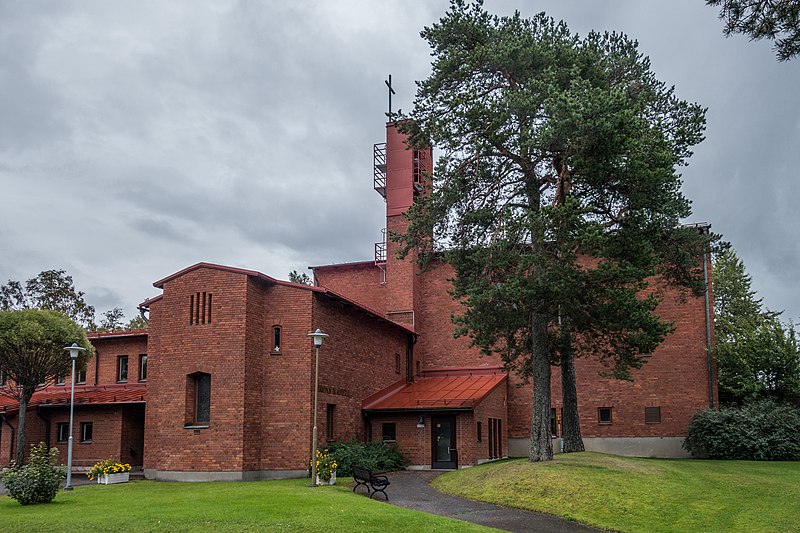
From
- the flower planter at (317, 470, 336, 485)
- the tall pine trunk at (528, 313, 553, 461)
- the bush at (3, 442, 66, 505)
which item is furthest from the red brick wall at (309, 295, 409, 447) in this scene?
the bush at (3, 442, 66, 505)

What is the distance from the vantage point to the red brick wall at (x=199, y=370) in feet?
79.6

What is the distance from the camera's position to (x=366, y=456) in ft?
84.8

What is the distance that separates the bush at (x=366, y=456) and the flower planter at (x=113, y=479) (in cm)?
682

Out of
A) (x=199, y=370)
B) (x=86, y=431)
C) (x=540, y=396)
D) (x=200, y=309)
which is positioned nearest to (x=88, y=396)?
(x=86, y=431)

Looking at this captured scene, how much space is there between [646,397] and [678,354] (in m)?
2.33

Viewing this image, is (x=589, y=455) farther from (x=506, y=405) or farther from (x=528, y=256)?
(x=506, y=405)

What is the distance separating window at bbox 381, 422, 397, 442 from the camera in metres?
29.4

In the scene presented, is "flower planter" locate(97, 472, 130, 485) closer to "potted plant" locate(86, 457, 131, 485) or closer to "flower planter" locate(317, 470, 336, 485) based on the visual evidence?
"potted plant" locate(86, 457, 131, 485)

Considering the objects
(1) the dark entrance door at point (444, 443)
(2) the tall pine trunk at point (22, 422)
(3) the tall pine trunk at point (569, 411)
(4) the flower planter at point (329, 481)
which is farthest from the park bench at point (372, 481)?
(2) the tall pine trunk at point (22, 422)

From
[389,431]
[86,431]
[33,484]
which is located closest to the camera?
[33,484]

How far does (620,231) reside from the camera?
69.9ft

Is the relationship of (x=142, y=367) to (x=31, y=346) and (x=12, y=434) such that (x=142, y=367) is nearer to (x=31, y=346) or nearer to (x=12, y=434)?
(x=12, y=434)

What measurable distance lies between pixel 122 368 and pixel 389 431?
1249cm

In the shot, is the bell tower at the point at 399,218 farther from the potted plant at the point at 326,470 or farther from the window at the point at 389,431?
the potted plant at the point at 326,470
